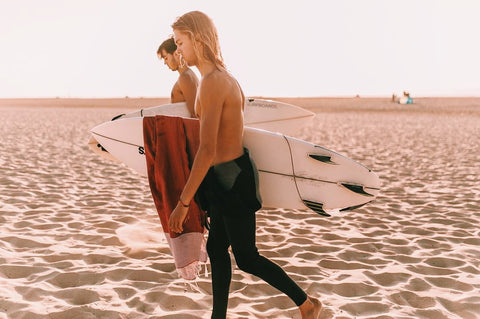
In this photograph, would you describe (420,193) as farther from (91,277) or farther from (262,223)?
(91,277)

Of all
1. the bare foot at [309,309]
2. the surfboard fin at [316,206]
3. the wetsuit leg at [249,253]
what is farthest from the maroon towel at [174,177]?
the surfboard fin at [316,206]

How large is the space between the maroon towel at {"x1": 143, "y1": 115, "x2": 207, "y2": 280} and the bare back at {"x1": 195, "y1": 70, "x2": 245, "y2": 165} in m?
0.41

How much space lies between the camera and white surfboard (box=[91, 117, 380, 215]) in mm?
2902

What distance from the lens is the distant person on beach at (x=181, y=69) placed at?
133 inches

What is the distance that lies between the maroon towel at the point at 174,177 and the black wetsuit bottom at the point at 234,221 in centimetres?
21

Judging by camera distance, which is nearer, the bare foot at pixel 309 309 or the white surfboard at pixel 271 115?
the bare foot at pixel 309 309

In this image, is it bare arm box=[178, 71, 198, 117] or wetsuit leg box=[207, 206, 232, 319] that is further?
bare arm box=[178, 71, 198, 117]

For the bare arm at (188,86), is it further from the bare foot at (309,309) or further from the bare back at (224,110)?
the bare foot at (309,309)

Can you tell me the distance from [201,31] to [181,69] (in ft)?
5.07

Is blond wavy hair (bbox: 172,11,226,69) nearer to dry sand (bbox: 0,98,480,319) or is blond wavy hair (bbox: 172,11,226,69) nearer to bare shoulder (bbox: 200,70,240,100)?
bare shoulder (bbox: 200,70,240,100)

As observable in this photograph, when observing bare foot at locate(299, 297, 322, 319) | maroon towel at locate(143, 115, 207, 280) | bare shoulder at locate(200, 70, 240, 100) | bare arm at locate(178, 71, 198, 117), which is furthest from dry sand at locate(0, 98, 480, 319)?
bare shoulder at locate(200, 70, 240, 100)

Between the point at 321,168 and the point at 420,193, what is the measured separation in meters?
3.59

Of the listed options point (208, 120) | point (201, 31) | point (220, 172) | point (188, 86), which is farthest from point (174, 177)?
point (188, 86)

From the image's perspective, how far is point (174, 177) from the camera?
7.72 feet
